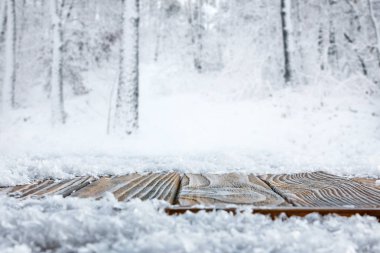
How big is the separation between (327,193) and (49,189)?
106 centimetres

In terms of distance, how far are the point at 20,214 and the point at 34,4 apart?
26.1 metres

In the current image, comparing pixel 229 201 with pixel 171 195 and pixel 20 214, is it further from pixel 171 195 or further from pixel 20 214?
pixel 20 214

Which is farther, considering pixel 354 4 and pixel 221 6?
pixel 221 6

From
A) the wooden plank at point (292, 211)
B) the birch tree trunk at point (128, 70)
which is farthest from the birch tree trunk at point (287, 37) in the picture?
the wooden plank at point (292, 211)

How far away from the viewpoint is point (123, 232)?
84cm

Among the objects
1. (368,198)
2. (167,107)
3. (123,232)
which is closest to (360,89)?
(167,107)

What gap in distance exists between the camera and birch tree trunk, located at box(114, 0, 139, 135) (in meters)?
9.77

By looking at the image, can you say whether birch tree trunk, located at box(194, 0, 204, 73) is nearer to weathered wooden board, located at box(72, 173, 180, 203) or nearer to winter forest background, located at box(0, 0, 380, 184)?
winter forest background, located at box(0, 0, 380, 184)

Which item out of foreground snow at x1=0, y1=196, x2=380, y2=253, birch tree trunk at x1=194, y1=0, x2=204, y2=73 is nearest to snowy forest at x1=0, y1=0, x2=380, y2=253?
foreground snow at x1=0, y1=196, x2=380, y2=253

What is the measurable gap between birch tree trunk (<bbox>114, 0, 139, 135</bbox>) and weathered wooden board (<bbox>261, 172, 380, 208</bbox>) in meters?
8.39

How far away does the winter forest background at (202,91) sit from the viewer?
873 centimetres

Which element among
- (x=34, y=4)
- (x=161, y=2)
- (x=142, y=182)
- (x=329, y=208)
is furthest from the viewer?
(x=161, y=2)

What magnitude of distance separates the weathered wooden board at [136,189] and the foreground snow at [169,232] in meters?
0.31

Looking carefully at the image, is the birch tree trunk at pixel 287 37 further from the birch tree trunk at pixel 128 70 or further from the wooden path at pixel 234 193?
the wooden path at pixel 234 193
